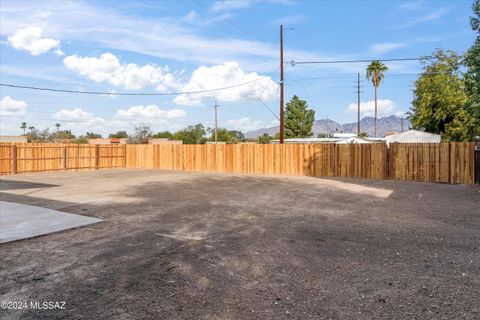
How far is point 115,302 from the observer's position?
3570 millimetres

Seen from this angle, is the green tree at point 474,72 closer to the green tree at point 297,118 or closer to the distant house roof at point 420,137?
the distant house roof at point 420,137

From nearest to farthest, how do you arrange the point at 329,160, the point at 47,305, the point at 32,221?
the point at 47,305
the point at 32,221
the point at 329,160

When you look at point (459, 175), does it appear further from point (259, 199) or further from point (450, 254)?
point (450, 254)

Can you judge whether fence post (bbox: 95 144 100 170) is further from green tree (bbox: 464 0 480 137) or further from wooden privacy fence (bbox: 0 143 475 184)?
green tree (bbox: 464 0 480 137)

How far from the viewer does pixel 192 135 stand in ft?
267

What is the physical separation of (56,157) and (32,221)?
1797 cm

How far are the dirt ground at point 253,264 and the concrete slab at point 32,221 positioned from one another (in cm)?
38

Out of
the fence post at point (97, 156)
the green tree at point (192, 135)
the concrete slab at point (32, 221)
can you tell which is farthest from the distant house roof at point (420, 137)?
the green tree at point (192, 135)

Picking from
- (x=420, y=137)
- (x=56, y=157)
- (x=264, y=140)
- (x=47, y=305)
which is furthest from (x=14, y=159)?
(x=264, y=140)

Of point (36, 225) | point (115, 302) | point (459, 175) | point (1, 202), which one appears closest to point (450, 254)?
point (115, 302)

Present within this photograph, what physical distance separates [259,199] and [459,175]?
1052cm

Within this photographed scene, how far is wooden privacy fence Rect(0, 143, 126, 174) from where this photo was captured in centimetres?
2116

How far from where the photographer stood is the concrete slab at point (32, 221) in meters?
6.36

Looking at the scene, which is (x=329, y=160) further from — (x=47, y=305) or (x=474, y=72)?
(x=47, y=305)
